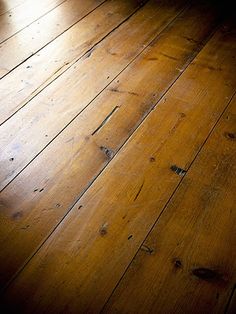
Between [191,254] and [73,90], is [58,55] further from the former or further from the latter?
[191,254]

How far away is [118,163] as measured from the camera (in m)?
1.09

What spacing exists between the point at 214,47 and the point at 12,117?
0.99 metres

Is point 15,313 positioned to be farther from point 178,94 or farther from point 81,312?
point 178,94

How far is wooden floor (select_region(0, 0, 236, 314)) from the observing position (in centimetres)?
82

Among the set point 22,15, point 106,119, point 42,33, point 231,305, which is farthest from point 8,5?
point 231,305

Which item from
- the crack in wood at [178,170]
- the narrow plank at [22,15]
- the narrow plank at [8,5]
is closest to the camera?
the crack in wood at [178,170]

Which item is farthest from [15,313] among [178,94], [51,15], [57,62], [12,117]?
[51,15]

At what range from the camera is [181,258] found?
86 centimetres

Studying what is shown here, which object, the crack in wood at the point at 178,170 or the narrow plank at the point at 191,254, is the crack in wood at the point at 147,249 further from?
the crack in wood at the point at 178,170

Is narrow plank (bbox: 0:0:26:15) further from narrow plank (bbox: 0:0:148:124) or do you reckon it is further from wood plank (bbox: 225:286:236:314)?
wood plank (bbox: 225:286:236:314)

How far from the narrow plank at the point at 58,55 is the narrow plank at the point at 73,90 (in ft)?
0.14

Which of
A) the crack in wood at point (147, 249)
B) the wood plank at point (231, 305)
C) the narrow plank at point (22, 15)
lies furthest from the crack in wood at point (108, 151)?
the narrow plank at point (22, 15)

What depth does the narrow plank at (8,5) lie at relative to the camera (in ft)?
6.18

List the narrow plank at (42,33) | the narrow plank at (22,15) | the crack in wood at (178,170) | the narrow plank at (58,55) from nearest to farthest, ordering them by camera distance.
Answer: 1. the crack in wood at (178,170)
2. the narrow plank at (58,55)
3. the narrow plank at (42,33)
4. the narrow plank at (22,15)
